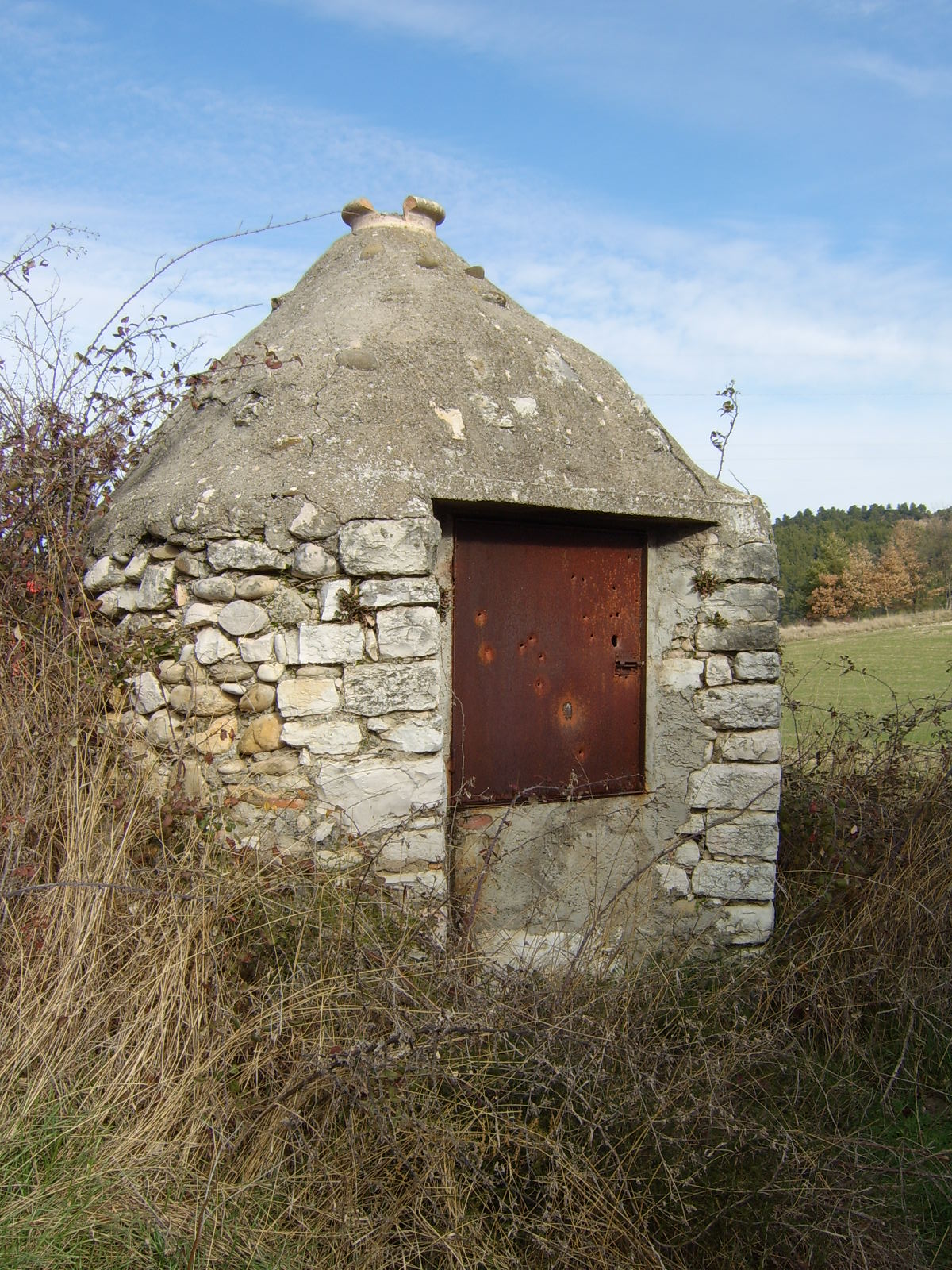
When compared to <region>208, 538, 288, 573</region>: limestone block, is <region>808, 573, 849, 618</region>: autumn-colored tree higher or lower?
higher

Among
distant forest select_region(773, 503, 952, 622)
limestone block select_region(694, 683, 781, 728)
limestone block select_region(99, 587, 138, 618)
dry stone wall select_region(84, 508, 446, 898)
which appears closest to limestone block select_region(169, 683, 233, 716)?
dry stone wall select_region(84, 508, 446, 898)

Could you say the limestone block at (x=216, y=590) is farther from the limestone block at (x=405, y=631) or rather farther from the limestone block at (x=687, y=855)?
the limestone block at (x=687, y=855)

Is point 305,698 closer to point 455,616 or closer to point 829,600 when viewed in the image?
point 455,616

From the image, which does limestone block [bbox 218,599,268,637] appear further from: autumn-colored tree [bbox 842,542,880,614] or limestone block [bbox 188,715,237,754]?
autumn-colored tree [bbox 842,542,880,614]

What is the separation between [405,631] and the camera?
328cm

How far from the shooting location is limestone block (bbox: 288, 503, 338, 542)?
3.28 meters

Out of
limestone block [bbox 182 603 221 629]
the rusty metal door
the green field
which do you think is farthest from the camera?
the green field

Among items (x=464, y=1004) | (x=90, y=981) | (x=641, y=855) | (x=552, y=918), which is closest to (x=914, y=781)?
(x=641, y=855)

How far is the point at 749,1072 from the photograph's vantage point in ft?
9.91

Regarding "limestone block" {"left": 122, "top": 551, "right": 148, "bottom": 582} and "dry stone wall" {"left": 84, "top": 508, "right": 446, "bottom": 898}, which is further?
"limestone block" {"left": 122, "top": 551, "right": 148, "bottom": 582}

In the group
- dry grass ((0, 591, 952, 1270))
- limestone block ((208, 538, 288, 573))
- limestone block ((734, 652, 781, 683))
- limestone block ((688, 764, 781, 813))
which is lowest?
dry grass ((0, 591, 952, 1270))

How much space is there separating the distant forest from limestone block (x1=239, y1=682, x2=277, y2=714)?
19.1 metres

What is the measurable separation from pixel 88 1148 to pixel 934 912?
10.9 ft

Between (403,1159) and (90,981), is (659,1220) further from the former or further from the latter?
(90,981)
